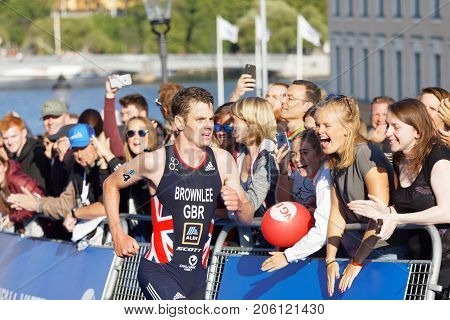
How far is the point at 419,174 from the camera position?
698cm

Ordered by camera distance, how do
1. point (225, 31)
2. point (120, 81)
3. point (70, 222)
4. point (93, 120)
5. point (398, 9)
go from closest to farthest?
point (70, 222) < point (120, 81) < point (93, 120) < point (225, 31) < point (398, 9)

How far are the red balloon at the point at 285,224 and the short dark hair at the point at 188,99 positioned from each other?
0.80 m

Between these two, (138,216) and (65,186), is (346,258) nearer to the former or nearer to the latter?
(138,216)

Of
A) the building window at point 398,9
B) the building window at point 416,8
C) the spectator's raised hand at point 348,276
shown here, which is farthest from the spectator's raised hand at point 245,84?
the building window at point 398,9

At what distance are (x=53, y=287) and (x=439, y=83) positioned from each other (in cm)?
3175

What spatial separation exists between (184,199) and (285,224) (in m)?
0.67

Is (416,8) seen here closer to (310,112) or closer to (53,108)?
(53,108)

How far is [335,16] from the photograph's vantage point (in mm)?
57750

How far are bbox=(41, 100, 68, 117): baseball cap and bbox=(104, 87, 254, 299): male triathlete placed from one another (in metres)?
4.26

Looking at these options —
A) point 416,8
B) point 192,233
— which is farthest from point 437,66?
point 192,233

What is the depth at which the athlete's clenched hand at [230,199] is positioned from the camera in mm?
7035
